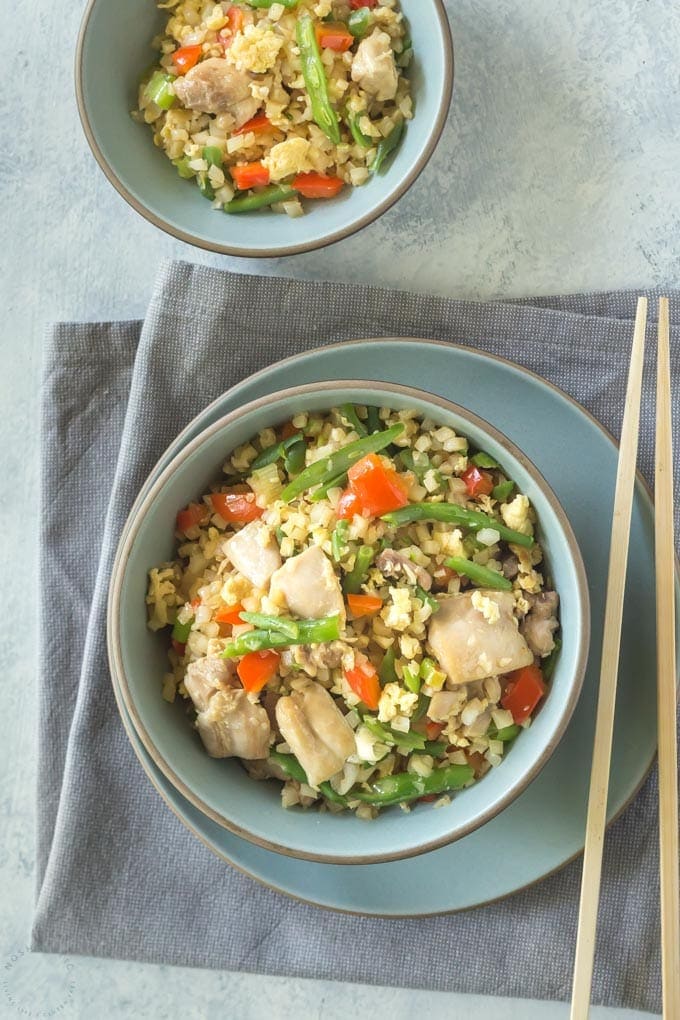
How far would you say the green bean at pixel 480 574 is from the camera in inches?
104

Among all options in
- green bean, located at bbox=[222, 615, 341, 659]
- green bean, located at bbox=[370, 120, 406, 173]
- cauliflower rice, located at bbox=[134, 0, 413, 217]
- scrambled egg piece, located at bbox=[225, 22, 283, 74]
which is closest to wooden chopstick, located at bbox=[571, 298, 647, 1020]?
green bean, located at bbox=[222, 615, 341, 659]

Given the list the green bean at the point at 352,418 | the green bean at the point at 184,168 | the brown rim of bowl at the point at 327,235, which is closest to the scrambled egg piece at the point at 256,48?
the green bean at the point at 184,168

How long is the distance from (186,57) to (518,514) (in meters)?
1.81

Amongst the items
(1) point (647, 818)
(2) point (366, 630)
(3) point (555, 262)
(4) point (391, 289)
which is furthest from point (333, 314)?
(1) point (647, 818)

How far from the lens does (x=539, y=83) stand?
3.36 meters

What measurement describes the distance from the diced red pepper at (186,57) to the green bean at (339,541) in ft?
5.26

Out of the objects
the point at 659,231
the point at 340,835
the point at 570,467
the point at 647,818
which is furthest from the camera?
the point at 659,231

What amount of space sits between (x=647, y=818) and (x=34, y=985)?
210 cm

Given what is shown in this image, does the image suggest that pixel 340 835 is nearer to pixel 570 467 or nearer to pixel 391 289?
pixel 570 467

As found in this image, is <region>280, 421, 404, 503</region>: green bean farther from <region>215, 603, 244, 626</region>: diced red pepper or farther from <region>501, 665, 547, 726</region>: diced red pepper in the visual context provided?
<region>501, 665, 547, 726</region>: diced red pepper

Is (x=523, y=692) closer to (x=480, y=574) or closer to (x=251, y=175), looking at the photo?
(x=480, y=574)

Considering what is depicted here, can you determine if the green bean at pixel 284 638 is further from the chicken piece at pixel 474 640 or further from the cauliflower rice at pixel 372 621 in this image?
the chicken piece at pixel 474 640

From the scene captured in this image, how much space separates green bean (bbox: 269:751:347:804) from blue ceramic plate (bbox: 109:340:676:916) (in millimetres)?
343

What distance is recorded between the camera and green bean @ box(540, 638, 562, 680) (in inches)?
105
